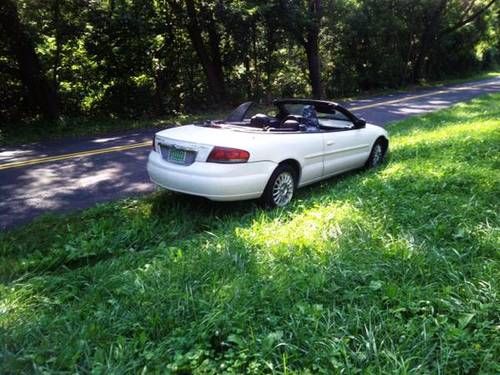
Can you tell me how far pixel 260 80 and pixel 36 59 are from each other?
1006 centimetres

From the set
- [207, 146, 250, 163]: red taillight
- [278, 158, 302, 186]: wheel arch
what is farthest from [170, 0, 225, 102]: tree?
[207, 146, 250, 163]: red taillight

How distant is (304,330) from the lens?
292 centimetres

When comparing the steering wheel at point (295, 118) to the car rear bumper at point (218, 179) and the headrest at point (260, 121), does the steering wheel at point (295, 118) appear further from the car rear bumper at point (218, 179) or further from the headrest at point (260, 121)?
the car rear bumper at point (218, 179)

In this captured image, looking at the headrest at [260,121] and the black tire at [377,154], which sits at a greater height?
the headrest at [260,121]

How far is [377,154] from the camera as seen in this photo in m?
7.95

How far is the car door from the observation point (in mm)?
6531

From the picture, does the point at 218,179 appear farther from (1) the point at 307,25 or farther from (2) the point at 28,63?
(1) the point at 307,25

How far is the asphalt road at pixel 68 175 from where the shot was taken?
5969 mm

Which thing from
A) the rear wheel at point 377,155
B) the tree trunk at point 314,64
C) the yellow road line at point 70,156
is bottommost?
the rear wheel at point 377,155

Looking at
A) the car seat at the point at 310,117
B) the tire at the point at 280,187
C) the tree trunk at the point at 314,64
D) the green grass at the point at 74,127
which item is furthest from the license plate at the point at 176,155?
the tree trunk at the point at 314,64

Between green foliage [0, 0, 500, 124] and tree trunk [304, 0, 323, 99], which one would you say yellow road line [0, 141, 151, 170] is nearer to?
green foliage [0, 0, 500, 124]

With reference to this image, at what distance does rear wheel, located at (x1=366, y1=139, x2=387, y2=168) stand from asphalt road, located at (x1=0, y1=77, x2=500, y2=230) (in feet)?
12.2

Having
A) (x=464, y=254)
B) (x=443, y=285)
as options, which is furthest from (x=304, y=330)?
(x=464, y=254)

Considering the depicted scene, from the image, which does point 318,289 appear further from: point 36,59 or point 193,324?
point 36,59
